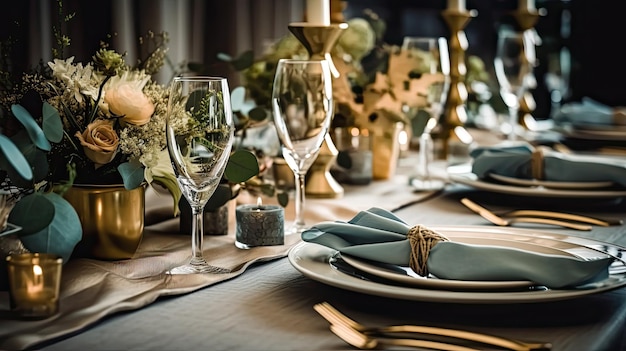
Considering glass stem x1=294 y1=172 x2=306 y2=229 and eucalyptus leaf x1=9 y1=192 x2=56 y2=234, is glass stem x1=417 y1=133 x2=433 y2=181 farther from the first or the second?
eucalyptus leaf x1=9 y1=192 x2=56 y2=234

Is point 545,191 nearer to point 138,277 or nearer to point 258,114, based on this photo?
point 258,114

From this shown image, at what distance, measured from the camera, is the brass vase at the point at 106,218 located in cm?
107

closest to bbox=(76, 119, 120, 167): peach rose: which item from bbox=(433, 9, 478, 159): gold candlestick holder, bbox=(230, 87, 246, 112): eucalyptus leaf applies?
bbox=(230, 87, 246, 112): eucalyptus leaf

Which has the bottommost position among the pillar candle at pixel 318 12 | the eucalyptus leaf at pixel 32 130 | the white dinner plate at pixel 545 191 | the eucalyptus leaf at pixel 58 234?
the white dinner plate at pixel 545 191

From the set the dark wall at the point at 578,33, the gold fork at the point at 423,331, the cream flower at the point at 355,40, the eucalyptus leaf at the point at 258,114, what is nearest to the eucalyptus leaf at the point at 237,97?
the eucalyptus leaf at the point at 258,114

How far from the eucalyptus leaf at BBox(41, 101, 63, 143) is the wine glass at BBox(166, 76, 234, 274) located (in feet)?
0.42

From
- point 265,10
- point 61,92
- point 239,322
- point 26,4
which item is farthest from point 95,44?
point 239,322

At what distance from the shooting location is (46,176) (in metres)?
1.07

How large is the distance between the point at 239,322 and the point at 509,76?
1.57 m

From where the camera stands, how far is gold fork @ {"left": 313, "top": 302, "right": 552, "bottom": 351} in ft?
2.54

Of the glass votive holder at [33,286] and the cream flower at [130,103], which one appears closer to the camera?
the glass votive holder at [33,286]

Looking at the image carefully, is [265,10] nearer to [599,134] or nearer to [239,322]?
[599,134]

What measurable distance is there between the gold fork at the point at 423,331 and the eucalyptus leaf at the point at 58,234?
0.92 ft

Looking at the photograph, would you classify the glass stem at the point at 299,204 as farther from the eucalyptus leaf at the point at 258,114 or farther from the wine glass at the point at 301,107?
the eucalyptus leaf at the point at 258,114
